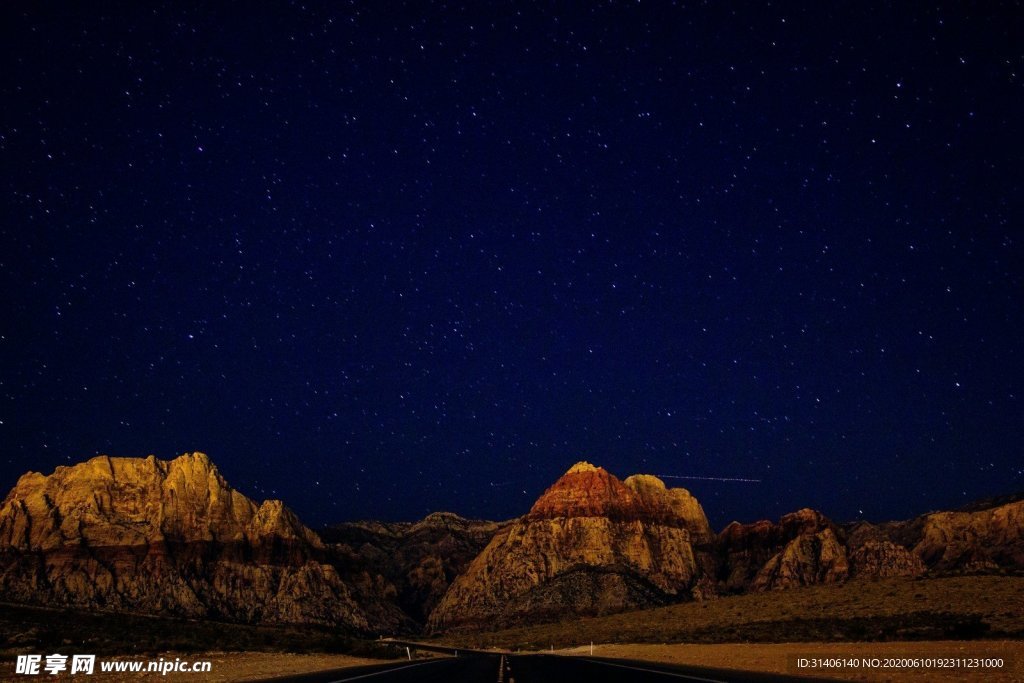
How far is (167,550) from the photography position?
158 metres

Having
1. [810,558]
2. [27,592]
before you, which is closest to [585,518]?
[810,558]

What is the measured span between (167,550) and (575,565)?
81.6m

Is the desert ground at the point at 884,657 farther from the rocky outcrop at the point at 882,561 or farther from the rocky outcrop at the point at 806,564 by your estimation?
the rocky outcrop at the point at 806,564

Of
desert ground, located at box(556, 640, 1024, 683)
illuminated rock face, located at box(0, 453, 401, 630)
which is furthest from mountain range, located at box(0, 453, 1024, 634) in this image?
desert ground, located at box(556, 640, 1024, 683)

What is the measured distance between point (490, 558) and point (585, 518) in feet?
77.0

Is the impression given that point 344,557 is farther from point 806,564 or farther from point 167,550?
point 806,564

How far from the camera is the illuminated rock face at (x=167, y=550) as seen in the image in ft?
475

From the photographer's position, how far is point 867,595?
7362 cm

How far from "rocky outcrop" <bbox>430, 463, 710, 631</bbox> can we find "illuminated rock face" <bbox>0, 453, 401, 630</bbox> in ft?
77.8

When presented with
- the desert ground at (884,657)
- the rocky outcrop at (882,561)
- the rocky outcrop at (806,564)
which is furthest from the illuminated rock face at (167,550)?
the desert ground at (884,657)

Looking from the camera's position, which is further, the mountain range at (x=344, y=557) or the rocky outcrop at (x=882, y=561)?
the rocky outcrop at (x=882, y=561)

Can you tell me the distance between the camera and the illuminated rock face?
145 metres

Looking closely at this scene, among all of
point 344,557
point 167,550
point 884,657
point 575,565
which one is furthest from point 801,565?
point 884,657

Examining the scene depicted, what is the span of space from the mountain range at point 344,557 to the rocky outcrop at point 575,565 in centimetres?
39
